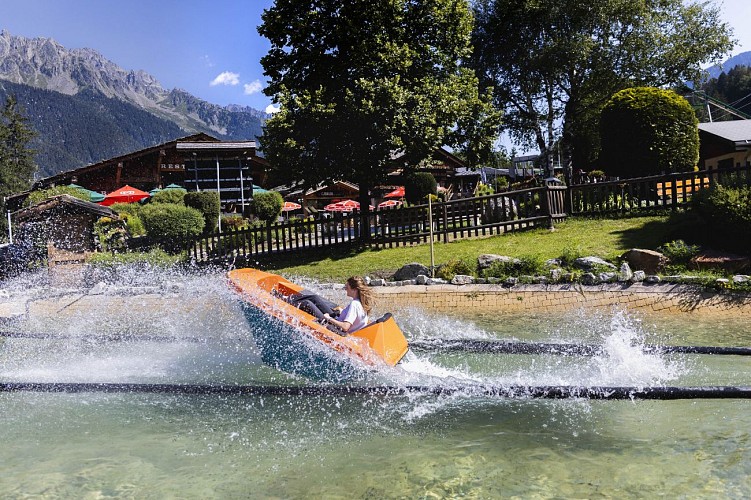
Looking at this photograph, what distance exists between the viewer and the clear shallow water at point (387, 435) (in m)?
4.91

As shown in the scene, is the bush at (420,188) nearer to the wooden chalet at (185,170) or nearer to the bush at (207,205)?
the wooden chalet at (185,170)

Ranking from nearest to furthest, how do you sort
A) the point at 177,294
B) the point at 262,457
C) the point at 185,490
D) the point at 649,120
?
1. the point at 185,490
2. the point at 262,457
3. the point at 177,294
4. the point at 649,120

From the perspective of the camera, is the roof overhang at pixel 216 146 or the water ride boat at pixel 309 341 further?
the roof overhang at pixel 216 146

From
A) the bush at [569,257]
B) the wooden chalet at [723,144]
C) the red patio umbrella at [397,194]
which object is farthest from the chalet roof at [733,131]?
the red patio umbrella at [397,194]

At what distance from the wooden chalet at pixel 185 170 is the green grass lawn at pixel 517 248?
677 inches

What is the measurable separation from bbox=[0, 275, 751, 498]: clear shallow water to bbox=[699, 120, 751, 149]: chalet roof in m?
19.6

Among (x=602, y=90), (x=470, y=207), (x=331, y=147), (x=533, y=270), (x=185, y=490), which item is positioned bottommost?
(x=185, y=490)

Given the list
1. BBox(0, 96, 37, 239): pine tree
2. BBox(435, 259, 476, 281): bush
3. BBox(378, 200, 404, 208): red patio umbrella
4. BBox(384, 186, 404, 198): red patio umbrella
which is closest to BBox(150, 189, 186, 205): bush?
BBox(378, 200, 404, 208): red patio umbrella

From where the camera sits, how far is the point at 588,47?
31359mm

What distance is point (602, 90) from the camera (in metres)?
33.8

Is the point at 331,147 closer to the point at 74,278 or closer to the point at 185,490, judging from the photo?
the point at 74,278

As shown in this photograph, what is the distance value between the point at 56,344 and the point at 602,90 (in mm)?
31757

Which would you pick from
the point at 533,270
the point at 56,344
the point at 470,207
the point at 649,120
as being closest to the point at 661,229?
the point at 533,270

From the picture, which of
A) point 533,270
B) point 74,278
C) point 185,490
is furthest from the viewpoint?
point 74,278
